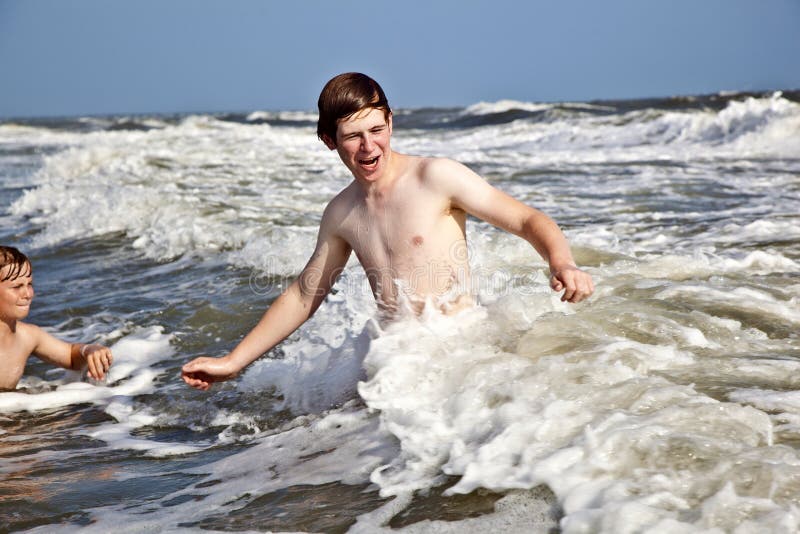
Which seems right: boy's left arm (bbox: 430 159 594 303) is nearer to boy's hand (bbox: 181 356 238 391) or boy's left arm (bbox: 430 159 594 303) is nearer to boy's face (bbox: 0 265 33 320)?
boy's hand (bbox: 181 356 238 391)

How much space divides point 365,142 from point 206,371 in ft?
3.44

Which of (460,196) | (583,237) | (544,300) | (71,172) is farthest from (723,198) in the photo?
(71,172)

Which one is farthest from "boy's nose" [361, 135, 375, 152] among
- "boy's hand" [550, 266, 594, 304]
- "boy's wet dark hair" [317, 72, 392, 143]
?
"boy's hand" [550, 266, 594, 304]

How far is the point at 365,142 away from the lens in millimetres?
3182

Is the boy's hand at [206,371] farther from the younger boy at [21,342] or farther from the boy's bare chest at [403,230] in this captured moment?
the younger boy at [21,342]

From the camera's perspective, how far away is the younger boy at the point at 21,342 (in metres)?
4.09

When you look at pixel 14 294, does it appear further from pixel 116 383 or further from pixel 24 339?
pixel 116 383

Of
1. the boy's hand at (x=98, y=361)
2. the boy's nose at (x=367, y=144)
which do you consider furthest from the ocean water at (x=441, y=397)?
the boy's nose at (x=367, y=144)

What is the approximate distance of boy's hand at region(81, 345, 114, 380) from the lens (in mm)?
4094

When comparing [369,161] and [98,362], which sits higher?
[369,161]

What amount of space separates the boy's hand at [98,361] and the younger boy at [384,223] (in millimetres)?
1021

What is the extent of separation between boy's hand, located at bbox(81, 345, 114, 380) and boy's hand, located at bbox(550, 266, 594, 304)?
2.38 meters

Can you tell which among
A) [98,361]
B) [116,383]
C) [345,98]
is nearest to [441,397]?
[345,98]

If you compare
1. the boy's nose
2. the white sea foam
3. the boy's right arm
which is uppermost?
the boy's nose
